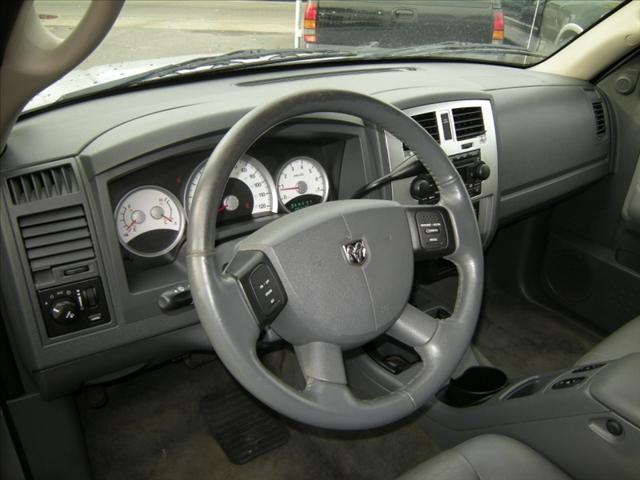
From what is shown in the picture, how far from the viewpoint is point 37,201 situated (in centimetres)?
122

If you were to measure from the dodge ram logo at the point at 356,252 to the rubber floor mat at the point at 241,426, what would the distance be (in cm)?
115

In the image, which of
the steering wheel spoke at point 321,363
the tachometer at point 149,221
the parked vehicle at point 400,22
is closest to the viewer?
the steering wheel spoke at point 321,363

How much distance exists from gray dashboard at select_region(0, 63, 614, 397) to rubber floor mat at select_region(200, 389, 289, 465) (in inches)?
23.5

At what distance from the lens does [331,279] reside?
42.6 inches

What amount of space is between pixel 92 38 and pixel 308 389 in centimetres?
68

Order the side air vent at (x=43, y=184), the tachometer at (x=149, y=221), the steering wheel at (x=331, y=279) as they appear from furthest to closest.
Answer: the tachometer at (x=149, y=221)
the side air vent at (x=43, y=184)
the steering wheel at (x=331, y=279)

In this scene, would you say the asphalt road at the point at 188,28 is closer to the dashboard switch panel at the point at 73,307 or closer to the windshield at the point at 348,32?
the windshield at the point at 348,32

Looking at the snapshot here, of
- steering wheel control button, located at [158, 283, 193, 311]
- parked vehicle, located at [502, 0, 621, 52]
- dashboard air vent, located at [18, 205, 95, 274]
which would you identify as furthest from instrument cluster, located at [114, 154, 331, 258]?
parked vehicle, located at [502, 0, 621, 52]

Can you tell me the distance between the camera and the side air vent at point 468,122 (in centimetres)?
187

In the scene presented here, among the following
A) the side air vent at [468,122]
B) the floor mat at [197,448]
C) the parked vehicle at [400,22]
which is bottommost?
the floor mat at [197,448]

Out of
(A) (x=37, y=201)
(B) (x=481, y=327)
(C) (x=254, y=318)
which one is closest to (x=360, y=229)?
(C) (x=254, y=318)

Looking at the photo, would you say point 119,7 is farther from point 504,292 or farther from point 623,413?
point 504,292

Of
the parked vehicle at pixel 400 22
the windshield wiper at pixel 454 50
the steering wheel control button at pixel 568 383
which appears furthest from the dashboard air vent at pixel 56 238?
the windshield wiper at pixel 454 50

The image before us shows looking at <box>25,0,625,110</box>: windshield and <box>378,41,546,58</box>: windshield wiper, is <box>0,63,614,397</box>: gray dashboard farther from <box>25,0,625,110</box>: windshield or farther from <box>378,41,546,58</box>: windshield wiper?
<box>378,41,546,58</box>: windshield wiper
